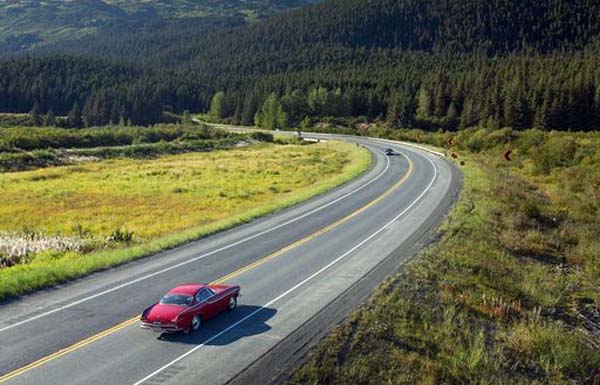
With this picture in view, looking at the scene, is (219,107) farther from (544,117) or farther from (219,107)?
(544,117)

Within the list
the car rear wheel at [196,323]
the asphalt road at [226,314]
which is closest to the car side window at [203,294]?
the car rear wheel at [196,323]

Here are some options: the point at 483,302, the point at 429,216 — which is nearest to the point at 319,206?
the point at 429,216

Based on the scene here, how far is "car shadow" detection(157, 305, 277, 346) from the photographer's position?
17.4 m

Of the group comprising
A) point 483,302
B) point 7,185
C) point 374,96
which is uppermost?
point 374,96

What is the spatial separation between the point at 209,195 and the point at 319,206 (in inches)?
547

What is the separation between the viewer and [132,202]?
48.1 meters

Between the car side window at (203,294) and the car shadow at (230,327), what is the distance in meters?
0.77

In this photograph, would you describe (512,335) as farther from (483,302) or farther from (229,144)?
(229,144)

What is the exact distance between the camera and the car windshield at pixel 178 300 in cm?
→ 1817

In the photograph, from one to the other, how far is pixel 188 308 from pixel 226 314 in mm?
2098

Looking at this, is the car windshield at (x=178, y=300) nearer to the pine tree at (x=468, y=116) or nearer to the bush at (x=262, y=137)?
the bush at (x=262, y=137)

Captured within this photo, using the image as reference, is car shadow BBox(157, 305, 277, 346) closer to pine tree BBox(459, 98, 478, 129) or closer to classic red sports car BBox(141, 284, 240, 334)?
classic red sports car BBox(141, 284, 240, 334)

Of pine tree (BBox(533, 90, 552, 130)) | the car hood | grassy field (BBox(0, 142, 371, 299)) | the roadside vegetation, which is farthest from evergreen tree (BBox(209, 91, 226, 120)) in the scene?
the car hood

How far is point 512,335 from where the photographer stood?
18844 millimetres
